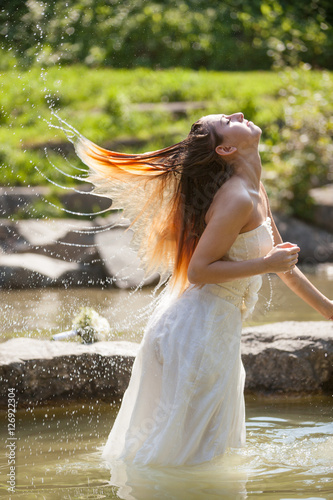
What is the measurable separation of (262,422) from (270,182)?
6714 mm

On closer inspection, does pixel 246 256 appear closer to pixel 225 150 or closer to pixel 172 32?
pixel 225 150

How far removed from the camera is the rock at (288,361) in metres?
4.42

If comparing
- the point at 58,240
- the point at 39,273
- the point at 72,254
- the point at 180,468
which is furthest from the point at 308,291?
the point at 58,240

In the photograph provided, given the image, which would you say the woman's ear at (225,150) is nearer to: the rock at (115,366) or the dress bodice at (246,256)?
the dress bodice at (246,256)

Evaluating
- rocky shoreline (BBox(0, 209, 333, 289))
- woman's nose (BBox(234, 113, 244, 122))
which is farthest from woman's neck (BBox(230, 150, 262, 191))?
rocky shoreline (BBox(0, 209, 333, 289))

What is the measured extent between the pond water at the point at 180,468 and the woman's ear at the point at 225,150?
4.43 ft

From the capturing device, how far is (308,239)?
9656mm

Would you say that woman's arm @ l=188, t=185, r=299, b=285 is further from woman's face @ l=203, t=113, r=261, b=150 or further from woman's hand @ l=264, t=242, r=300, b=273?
woman's face @ l=203, t=113, r=261, b=150

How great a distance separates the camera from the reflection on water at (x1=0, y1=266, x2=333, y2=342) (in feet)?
19.0

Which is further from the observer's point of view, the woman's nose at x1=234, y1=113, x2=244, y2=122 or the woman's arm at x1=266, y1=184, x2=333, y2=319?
the woman's arm at x1=266, y1=184, x2=333, y2=319

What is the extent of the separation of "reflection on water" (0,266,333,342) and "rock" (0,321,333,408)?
867 mm

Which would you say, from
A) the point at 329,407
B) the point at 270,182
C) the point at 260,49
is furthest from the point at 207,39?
the point at 329,407

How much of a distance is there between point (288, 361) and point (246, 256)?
1.56 metres

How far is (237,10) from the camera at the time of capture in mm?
18375
